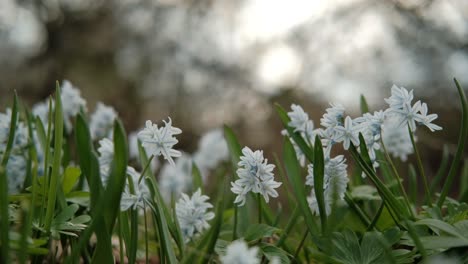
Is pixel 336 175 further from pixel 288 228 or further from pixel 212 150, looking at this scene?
pixel 212 150

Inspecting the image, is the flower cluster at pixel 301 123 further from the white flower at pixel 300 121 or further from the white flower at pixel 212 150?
the white flower at pixel 212 150

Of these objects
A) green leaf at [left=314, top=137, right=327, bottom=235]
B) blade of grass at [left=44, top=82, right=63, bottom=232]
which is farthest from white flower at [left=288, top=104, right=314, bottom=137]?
blade of grass at [left=44, top=82, right=63, bottom=232]

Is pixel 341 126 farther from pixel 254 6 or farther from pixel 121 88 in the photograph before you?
pixel 121 88

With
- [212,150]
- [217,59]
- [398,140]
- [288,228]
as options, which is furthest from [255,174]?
[217,59]

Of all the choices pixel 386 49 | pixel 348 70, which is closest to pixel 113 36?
pixel 348 70

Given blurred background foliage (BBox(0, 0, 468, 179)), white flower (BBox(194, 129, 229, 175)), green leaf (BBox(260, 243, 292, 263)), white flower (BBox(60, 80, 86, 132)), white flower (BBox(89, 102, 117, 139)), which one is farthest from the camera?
blurred background foliage (BBox(0, 0, 468, 179))

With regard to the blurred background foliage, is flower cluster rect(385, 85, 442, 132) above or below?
below

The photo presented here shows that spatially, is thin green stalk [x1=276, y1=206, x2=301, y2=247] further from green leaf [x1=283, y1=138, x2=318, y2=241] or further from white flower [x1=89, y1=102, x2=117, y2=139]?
white flower [x1=89, y1=102, x2=117, y2=139]

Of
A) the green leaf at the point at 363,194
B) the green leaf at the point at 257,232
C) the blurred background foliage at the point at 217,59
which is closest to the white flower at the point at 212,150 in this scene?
the green leaf at the point at 363,194
